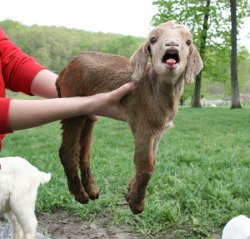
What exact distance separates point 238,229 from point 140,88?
1206 millimetres

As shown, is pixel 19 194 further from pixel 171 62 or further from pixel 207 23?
pixel 207 23

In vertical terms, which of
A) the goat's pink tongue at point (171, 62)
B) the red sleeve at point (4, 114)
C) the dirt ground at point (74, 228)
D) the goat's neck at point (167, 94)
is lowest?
the dirt ground at point (74, 228)

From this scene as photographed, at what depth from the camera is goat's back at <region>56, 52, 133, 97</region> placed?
138cm

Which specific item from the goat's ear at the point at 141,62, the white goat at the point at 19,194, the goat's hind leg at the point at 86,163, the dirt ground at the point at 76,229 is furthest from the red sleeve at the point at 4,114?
the dirt ground at the point at 76,229

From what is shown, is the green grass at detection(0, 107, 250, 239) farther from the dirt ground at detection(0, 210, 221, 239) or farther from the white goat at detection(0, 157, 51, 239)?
the white goat at detection(0, 157, 51, 239)

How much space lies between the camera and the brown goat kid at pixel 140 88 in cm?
111

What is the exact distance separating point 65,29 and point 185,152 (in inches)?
103

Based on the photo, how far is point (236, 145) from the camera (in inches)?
199

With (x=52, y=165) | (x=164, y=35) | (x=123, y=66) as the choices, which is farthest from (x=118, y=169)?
(x=164, y=35)

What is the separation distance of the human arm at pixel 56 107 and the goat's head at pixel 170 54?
0.17 m

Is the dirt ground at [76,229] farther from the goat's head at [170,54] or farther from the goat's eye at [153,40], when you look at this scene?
the goat's eye at [153,40]

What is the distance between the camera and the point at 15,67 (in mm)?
1701

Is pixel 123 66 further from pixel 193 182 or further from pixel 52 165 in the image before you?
pixel 52 165

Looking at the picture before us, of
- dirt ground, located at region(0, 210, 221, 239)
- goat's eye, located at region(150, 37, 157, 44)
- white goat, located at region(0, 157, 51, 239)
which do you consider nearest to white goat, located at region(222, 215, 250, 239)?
dirt ground, located at region(0, 210, 221, 239)
